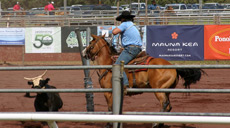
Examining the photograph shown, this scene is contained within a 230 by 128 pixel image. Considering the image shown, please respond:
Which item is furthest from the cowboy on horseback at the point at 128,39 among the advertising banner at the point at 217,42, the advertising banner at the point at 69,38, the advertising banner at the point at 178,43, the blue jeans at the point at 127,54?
the advertising banner at the point at 69,38

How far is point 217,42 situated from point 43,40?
899cm

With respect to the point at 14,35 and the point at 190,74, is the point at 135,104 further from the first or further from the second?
the point at 14,35

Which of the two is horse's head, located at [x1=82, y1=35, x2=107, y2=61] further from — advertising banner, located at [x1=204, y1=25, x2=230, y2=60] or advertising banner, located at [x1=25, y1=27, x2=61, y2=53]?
advertising banner, located at [x1=25, y1=27, x2=61, y2=53]

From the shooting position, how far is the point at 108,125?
7715mm

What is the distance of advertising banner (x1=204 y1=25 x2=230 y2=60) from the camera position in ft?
60.9

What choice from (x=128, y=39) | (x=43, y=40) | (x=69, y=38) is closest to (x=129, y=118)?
(x=128, y=39)

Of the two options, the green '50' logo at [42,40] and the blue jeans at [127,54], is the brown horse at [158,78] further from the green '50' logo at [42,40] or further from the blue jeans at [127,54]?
the green '50' logo at [42,40]

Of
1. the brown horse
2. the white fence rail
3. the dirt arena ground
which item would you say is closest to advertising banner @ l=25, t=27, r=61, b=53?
the dirt arena ground

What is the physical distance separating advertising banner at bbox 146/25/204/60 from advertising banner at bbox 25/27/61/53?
4.90 meters

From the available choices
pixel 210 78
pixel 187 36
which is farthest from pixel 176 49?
pixel 210 78

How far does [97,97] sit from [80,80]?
388 centimetres

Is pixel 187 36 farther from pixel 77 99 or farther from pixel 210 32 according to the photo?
pixel 77 99

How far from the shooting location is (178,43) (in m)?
19.2

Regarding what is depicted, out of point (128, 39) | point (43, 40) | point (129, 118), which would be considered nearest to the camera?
point (129, 118)
